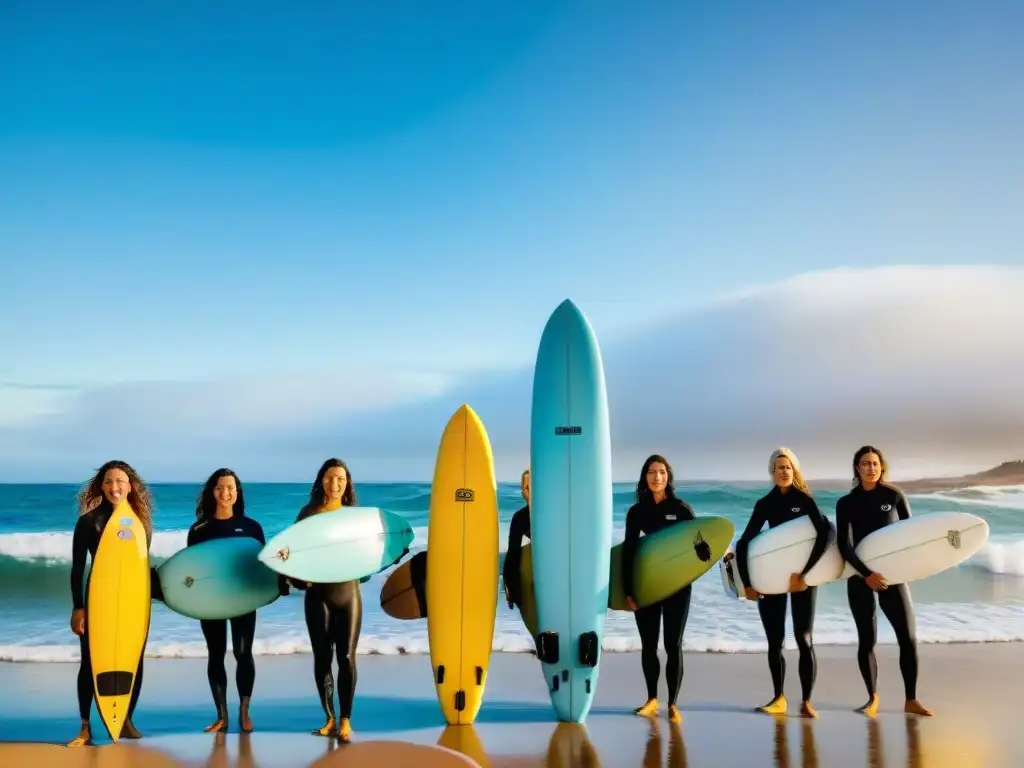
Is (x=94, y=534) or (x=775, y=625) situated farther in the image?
(x=775, y=625)

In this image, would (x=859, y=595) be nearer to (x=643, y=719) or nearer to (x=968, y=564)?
(x=643, y=719)

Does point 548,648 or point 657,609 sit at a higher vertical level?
point 657,609

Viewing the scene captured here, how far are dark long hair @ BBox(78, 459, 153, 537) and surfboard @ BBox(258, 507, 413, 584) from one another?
2.47 feet

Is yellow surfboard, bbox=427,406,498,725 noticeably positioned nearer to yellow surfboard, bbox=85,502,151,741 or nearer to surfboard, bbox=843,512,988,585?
yellow surfboard, bbox=85,502,151,741

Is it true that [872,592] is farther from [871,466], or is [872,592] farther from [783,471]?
[783,471]

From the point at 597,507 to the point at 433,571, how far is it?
1.02 meters

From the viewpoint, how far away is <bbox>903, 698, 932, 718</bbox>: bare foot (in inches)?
197

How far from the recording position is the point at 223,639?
15.3 feet

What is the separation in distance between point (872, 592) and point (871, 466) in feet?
2.45

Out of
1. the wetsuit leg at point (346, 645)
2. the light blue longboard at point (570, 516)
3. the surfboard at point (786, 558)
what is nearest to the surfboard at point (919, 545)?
the surfboard at point (786, 558)

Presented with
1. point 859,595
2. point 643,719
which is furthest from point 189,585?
point 859,595

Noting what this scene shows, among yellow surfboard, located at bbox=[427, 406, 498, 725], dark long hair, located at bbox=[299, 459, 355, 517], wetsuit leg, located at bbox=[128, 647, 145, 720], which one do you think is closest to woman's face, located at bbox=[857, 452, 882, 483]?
yellow surfboard, located at bbox=[427, 406, 498, 725]

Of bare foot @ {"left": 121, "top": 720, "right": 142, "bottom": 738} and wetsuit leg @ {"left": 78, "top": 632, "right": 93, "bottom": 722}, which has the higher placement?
wetsuit leg @ {"left": 78, "top": 632, "right": 93, "bottom": 722}

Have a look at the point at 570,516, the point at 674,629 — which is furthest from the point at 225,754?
the point at 674,629
